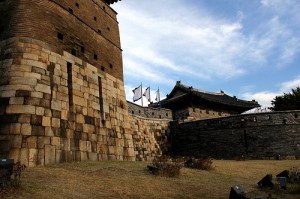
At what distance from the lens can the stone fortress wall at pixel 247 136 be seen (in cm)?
2089

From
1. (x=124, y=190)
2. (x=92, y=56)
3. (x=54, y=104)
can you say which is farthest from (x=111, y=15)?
(x=124, y=190)

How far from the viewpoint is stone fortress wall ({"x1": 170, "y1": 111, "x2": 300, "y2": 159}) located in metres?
20.9

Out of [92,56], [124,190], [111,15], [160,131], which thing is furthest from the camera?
[160,131]

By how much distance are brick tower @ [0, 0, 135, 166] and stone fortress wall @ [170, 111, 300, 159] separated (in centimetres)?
997

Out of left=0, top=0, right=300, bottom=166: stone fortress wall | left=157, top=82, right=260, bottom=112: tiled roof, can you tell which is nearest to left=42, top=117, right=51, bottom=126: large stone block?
left=0, top=0, right=300, bottom=166: stone fortress wall

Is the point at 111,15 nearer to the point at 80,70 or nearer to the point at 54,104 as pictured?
the point at 80,70

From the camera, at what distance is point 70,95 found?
1141cm

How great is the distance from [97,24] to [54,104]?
6.16 meters

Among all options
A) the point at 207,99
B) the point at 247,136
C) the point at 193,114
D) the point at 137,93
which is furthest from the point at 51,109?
the point at 137,93

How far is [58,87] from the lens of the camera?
10.9 m

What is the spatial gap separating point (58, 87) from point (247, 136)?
15.8 metres

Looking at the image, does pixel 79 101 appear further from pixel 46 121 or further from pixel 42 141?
pixel 42 141

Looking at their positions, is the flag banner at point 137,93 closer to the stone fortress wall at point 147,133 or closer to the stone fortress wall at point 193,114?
the stone fortress wall at point 193,114

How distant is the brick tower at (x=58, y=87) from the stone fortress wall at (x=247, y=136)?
32.7 feet
